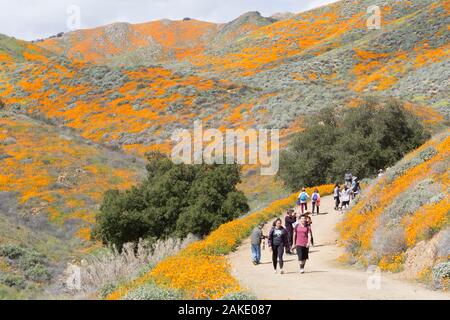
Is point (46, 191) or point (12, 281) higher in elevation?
point (46, 191)

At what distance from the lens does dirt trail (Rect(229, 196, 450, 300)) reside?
11.3 metres

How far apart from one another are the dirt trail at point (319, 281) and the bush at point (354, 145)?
53.5 feet

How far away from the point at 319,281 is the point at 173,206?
14777 millimetres

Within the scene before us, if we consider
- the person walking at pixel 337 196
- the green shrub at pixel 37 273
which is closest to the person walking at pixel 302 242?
the green shrub at pixel 37 273

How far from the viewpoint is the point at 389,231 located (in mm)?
15945

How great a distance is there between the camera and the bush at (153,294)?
1070 cm

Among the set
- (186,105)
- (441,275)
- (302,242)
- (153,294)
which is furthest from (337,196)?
(186,105)

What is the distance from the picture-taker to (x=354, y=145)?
36.2 m

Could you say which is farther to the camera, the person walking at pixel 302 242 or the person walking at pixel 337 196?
the person walking at pixel 337 196

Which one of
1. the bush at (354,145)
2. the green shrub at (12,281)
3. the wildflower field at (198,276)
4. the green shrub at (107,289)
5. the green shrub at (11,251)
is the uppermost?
the bush at (354,145)

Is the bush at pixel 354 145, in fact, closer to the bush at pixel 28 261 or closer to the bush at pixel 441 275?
the bush at pixel 28 261

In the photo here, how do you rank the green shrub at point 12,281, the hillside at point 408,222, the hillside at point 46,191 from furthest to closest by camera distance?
the hillside at point 46,191 → the green shrub at point 12,281 → the hillside at point 408,222

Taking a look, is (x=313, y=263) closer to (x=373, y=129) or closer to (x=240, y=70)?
(x=373, y=129)

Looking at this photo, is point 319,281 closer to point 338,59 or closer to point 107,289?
point 107,289
